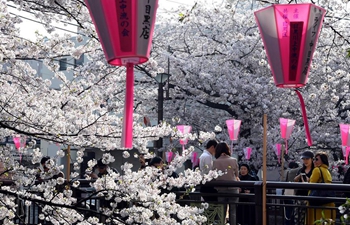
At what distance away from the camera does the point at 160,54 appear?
20.2m

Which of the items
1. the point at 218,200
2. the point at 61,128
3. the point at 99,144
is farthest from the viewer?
the point at 218,200

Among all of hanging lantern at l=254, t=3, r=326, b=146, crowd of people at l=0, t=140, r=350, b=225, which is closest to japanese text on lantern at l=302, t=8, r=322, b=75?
hanging lantern at l=254, t=3, r=326, b=146

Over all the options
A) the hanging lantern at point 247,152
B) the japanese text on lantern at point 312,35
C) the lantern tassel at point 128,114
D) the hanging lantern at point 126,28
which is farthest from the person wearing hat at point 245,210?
the hanging lantern at point 247,152

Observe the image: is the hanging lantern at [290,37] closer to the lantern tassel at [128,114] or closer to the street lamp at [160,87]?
the lantern tassel at [128,114]

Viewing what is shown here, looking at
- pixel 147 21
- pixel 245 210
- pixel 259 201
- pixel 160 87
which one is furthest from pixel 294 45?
pixel 160 87

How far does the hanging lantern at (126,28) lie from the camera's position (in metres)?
3.80

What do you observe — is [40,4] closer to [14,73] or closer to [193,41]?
[14,73]

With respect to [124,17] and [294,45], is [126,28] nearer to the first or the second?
[124,17]

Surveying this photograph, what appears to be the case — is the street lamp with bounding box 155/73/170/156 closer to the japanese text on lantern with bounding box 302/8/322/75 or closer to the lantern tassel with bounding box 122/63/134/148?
the japanese text on lantern with bounding box 302/8/322/75

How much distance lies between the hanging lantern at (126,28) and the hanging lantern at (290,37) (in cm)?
199

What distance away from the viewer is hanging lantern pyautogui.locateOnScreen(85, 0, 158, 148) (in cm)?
380

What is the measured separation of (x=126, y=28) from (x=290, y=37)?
7.25 ft

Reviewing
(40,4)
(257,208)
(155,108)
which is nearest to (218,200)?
(257,208)

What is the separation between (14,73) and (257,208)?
343 cm
